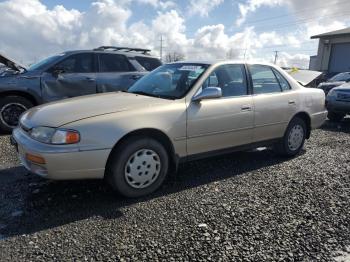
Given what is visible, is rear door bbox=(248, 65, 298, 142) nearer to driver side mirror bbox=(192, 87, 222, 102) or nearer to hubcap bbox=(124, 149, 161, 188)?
driver side mirror bbox=(192, 87, 222, 102)

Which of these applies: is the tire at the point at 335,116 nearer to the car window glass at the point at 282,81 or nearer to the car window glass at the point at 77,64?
the car window glass at the point at 282,81

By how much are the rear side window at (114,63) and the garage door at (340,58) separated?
22126mm

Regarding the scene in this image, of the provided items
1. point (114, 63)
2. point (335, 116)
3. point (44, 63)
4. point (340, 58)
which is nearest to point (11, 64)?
point (44, 63)

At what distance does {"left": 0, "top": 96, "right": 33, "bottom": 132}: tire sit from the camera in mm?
6898

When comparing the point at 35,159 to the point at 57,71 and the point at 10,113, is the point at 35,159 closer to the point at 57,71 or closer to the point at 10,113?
the point at 10,113

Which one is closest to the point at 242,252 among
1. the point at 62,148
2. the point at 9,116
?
the point at 62,148

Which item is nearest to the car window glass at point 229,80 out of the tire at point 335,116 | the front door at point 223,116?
the front door at point 223,116

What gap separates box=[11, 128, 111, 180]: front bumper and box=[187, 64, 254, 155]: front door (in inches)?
46.8

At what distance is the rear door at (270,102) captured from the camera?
511 centimetres

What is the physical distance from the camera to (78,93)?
7.69 meters

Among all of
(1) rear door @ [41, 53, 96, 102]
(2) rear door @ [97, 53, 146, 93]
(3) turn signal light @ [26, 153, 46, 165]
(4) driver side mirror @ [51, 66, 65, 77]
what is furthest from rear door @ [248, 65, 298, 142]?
(4) driver side mirror @ [51, 66, 65, 77]

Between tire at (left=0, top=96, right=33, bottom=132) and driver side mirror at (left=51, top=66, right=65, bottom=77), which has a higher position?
driver side mirror at (left=51, top=66, right=65, bottom=77)

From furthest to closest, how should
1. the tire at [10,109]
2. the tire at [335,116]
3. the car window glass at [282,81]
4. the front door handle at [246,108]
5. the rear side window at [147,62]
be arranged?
1. the tire at [335,116]
2. the rear side window at [147,62]
3. the tire at [10,109]
4. the car window glass at [282,81]
5. the front door handle at [246,108]

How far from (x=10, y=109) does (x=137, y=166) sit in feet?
13.9
